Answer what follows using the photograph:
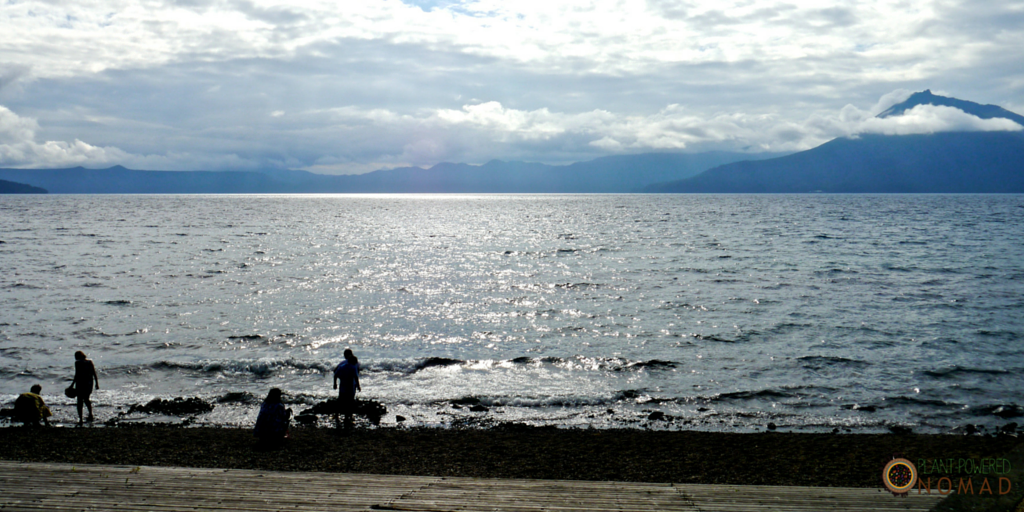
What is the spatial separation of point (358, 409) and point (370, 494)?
31.9 feet

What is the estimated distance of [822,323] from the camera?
31.2 meters

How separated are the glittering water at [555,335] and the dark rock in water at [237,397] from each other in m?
0.08

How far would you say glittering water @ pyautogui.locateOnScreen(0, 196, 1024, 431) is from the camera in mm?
20031

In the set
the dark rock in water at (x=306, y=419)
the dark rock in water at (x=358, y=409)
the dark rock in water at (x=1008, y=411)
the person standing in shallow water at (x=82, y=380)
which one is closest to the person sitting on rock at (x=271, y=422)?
the dark rock in water at (x=306, y=419)

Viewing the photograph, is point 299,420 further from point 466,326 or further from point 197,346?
point 466,326

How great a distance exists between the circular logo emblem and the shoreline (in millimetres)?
459

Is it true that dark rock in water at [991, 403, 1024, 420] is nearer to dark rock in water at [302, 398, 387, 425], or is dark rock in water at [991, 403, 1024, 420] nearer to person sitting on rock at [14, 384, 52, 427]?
dark rock in water at [302, 398, 387, 425]

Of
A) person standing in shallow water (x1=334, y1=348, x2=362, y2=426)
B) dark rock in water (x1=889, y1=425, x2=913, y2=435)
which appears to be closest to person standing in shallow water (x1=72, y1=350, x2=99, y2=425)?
person standing in shallow water (x1=334, y1=348, x2=362, y2=426)

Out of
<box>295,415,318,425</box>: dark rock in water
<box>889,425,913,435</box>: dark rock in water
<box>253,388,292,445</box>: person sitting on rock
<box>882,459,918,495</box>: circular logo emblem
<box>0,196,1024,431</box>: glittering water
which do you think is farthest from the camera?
<box>0,196,1024,431</box>: glittering water

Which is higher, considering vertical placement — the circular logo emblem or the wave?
the circular logo emblem

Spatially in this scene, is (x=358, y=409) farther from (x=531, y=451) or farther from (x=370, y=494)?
(x=370, y=494)

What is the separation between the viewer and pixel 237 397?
20547 millimetres

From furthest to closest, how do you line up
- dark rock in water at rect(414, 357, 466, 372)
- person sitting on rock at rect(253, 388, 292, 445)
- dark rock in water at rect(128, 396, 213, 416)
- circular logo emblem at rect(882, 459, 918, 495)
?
dark rock in water at rect(414, 357, 466, 372) < dark rock in water at rect(128, 396, 213, 416) < person sitting on rock at rect(253, 388, 292, 445) < circular logo emblem at rect(882, 459, 918, 495)

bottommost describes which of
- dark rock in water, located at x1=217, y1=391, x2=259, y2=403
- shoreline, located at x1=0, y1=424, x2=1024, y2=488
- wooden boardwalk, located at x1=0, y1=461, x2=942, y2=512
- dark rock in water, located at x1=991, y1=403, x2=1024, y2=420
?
dark rock in water, located at x1=217, y1=391, x2=259, y2=403
